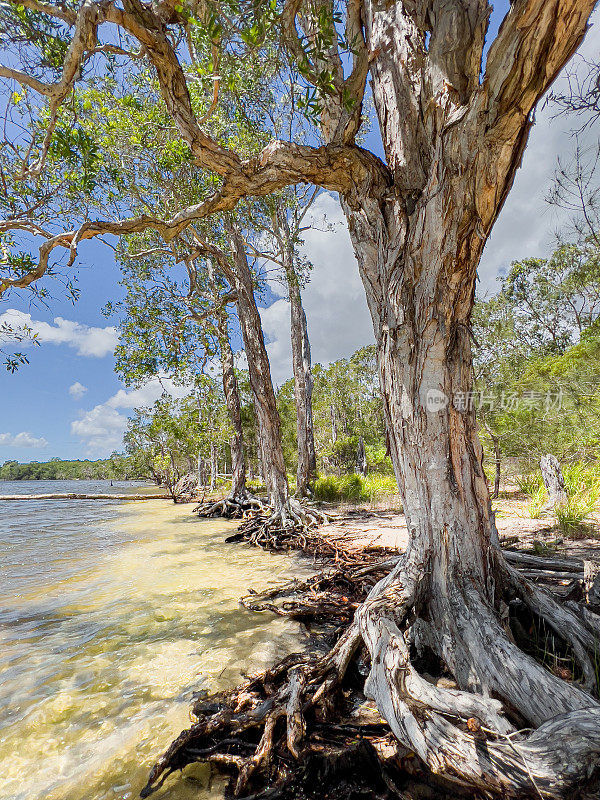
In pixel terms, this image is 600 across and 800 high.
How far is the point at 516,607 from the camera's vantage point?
256 cm

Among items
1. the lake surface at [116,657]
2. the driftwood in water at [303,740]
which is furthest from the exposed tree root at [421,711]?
the lake surface at [116,657]

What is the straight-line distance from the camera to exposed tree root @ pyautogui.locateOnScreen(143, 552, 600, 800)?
133 cm

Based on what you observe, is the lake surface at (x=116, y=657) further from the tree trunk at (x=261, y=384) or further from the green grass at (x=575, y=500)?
the green grass at (x=575, y=500)

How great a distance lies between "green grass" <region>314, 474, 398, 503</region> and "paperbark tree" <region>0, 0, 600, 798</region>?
981 centimetres

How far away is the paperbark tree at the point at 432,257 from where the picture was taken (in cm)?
180

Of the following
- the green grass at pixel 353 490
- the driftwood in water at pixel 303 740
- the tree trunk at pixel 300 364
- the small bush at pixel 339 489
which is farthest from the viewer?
the tree trunk at pixel 300 364

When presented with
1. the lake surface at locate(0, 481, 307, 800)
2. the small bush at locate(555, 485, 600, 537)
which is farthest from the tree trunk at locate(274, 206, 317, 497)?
the small bush at locate(555, 485, 600, 537)

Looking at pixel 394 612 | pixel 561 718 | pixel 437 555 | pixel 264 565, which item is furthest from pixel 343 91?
pixel 264 565

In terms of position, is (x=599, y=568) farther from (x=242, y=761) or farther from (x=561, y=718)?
(x=242, y=761)

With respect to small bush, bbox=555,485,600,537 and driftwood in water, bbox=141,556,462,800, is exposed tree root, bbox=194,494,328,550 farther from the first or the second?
driftwood in water, bbox=141,556,462,800

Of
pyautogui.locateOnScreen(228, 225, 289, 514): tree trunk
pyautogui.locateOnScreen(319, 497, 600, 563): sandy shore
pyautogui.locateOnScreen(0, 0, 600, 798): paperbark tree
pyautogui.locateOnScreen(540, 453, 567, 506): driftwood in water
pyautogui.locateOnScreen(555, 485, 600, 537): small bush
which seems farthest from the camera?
pyautogui.locateOnScreen(228, 225, 289, 514): tree trunk

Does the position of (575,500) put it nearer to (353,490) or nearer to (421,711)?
(353,490)

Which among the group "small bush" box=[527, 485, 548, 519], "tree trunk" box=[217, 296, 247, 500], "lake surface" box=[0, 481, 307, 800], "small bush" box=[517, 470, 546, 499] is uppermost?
"tree trunk" box=[217, 296, 247, 500]

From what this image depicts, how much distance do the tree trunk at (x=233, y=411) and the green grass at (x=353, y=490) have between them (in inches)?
105
